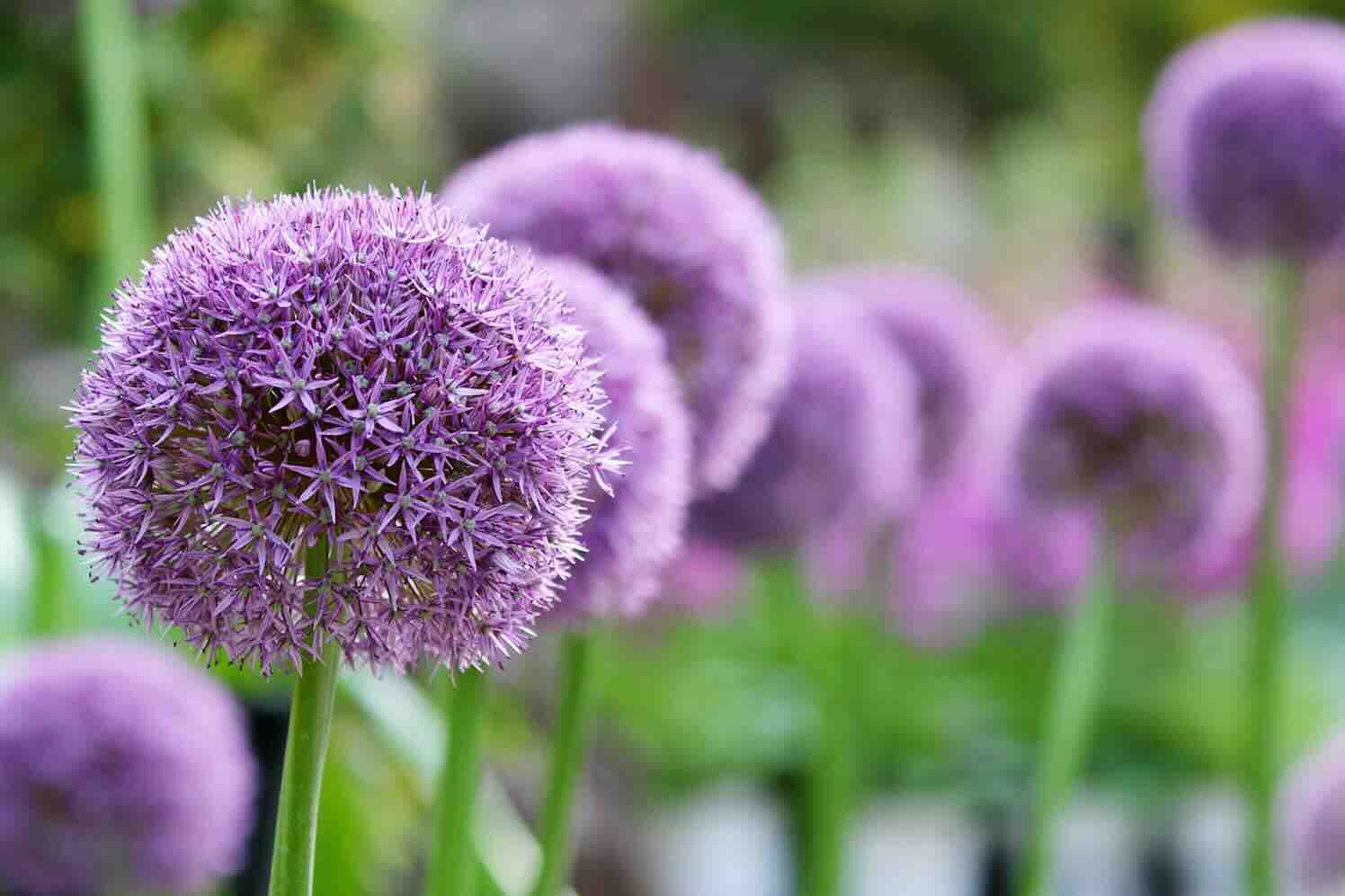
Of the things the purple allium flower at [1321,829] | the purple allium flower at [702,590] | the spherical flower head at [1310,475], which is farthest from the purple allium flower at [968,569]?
the purple allium flower at [1321,829]

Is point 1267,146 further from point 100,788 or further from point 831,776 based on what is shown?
point 100,788

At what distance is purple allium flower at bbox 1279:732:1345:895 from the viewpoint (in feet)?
3.94

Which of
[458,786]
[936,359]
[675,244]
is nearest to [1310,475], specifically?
[936,359]

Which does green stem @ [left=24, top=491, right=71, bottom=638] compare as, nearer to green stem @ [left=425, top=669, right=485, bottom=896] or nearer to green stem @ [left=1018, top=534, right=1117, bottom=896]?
green stem @ [left=425, top=669, right=485, bottom=896]

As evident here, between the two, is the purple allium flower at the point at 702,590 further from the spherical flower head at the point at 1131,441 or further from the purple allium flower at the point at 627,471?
Answer: the purple allium flower at the point at 627,471

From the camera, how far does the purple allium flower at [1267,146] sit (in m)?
1.05

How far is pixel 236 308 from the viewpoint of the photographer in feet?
1.29

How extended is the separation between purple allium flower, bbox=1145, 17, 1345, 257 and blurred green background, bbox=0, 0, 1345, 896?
0.24 m

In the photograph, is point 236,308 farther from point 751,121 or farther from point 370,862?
point 751,121

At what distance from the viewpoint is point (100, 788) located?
856mm

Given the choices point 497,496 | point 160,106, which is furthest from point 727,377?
point 160,106

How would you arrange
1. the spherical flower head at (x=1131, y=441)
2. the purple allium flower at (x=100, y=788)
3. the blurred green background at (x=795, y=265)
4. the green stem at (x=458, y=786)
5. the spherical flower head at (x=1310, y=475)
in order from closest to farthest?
the green stem at (x=458, y=786)
the purple allium flower at (x=100, y=788)
the spherical flower head at (x=1131, y=441)
the blurred green background at (x=795, y=265)
the spherical flower head at (x=1310, y=475)

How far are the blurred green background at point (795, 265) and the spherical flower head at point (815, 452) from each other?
0.47ft

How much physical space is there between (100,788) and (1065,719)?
615 millimetres
